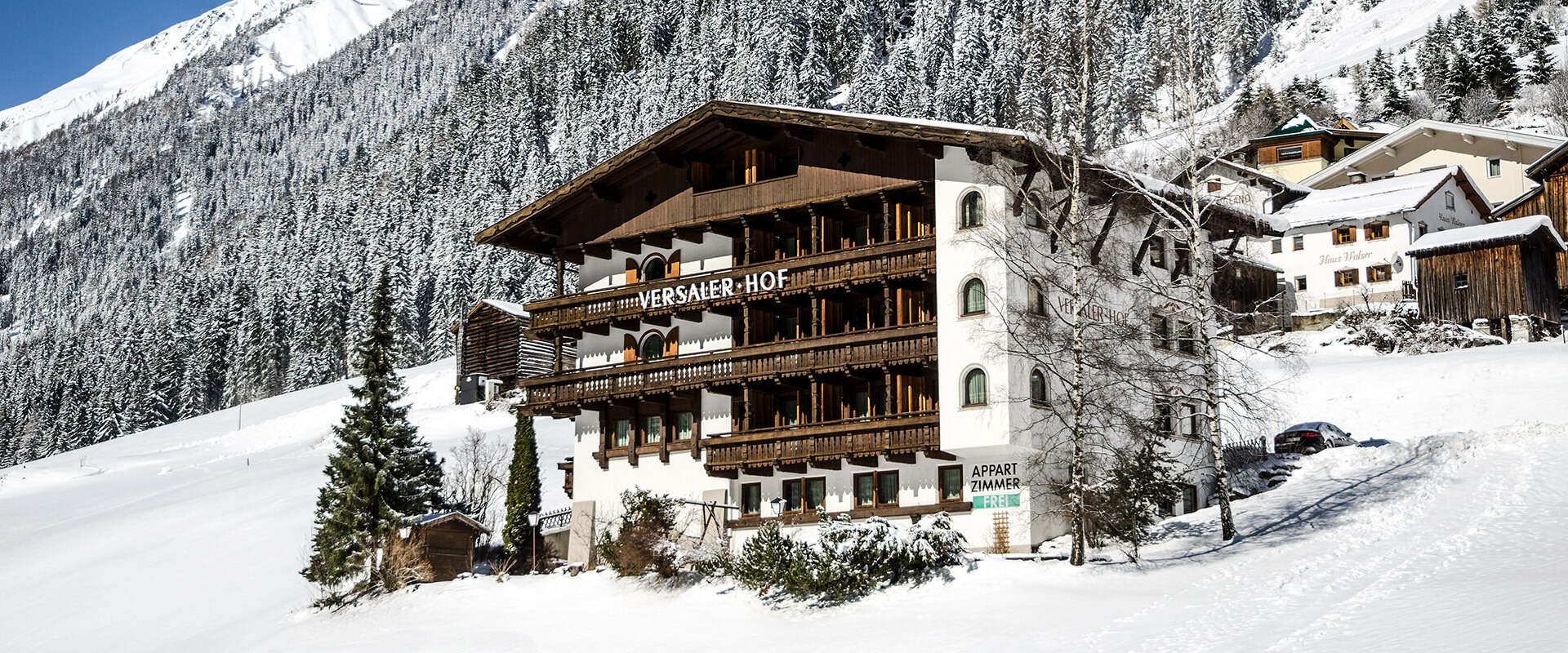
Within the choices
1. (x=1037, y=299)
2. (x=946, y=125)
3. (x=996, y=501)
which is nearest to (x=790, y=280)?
(x=946, y=125)

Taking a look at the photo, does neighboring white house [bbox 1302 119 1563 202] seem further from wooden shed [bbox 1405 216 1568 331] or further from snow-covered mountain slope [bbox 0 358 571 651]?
snow-covered mountain slope [bbox 0 358 571 651]

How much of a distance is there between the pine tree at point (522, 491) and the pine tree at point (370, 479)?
2.45 meters

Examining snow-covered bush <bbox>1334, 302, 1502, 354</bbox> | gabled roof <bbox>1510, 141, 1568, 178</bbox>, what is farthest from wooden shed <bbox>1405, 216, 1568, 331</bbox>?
gabled roof <bbox>1510, 141, 1568, 178</bbox>

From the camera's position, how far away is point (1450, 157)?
89500 mm

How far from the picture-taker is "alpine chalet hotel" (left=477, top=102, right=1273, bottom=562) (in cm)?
4066

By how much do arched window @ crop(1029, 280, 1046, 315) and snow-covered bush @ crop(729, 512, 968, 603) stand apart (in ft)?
22.6

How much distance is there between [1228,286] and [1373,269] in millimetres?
12160

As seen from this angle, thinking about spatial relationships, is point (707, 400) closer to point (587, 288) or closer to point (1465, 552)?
point (587, 288)

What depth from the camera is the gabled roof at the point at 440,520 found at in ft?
150

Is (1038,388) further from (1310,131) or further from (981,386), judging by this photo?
(1310,131)

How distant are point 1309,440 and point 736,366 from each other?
1895 centimetres

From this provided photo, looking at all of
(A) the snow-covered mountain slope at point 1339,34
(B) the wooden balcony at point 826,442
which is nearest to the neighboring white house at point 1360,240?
(B) the wooden balcony at point 826,442

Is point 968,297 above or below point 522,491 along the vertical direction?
above

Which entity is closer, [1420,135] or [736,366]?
[736,366]
